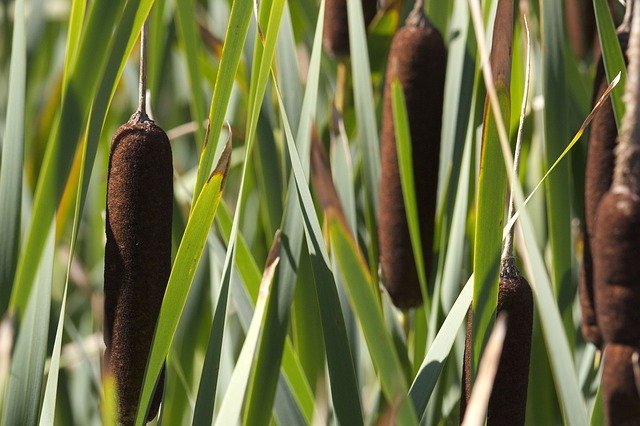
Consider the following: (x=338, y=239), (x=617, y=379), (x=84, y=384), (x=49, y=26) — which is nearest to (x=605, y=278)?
(x=617, y=379)

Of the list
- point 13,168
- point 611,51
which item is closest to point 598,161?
point 611,51

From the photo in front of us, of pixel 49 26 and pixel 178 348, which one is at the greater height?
pixel 49 26

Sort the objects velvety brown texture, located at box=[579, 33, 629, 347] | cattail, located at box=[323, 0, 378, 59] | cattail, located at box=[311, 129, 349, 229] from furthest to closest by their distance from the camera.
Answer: cattail, located at box=[323, 0, 378, 59], velvety brown texture, located at box=[579, 33, 629, 347], cattail, located at box=[311, 129, 349, 229]

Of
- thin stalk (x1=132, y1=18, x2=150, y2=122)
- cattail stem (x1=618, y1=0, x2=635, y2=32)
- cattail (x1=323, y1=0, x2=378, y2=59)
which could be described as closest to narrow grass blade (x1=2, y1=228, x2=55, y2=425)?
thin stalk (x1=132, y1=18, x2=150, y2=122)

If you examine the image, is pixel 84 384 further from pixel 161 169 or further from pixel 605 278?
pixel 605 278

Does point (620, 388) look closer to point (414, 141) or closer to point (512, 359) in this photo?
point (512, 359)

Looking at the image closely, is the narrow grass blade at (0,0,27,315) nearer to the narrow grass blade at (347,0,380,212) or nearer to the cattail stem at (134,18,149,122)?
the cattail stem at (134,18,149,122)
